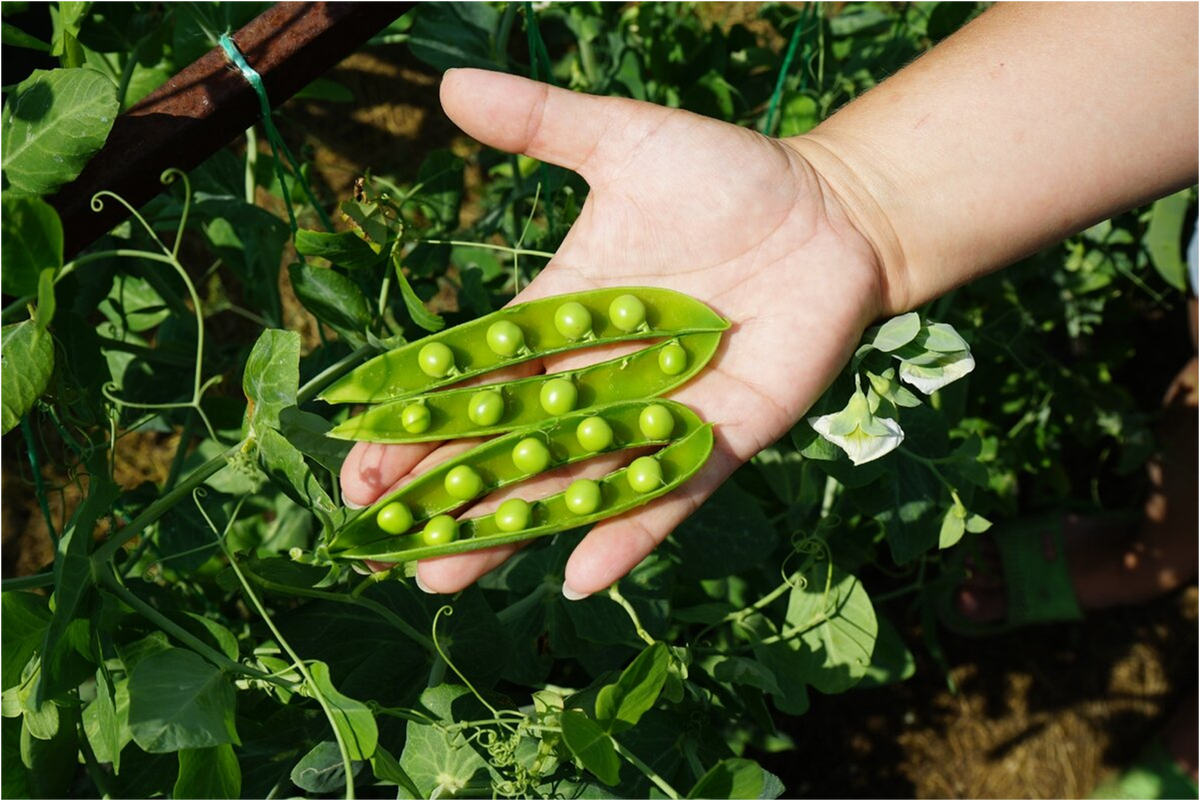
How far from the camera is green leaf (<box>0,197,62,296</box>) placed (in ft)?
4.18

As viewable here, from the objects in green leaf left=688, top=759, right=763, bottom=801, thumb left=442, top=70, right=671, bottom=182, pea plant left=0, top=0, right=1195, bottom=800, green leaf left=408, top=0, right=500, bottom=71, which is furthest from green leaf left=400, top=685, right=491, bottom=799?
green leaf left=408, top=0, right=500, bottom=71

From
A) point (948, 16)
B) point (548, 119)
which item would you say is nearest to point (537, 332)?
point (548, 119)

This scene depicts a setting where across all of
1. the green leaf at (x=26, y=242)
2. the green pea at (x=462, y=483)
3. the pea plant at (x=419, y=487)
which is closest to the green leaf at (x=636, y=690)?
the pea plant at (x=419, y=487)

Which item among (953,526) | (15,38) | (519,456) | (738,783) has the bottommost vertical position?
(953,526)

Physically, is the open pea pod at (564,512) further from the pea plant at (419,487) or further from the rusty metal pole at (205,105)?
the rusty metal pole at (205,105)

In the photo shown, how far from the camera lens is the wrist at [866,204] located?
73.9 inches

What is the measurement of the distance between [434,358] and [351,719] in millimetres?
680

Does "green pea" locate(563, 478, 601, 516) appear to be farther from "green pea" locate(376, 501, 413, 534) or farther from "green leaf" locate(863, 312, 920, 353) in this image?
"green leaf" locate(863, 312, 920, 353)

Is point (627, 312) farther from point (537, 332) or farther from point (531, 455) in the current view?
point (531, 455)

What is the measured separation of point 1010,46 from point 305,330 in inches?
96.4

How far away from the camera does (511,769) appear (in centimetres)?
155

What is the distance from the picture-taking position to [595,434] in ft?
5.95

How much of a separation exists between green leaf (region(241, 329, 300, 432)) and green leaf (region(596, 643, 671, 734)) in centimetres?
65

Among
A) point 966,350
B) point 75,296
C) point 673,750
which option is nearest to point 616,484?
point 673,750
